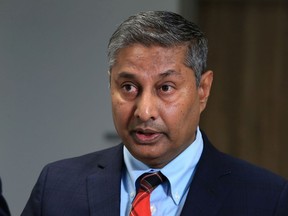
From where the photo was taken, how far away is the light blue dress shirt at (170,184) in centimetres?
200

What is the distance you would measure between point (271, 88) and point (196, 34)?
2218 millimetres

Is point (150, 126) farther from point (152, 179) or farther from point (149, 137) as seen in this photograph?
point (152, 179)

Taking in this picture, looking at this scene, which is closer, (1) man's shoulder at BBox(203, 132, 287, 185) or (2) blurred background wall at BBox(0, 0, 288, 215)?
(1) man's shoulder at BBox(203, 132, 287, 185)

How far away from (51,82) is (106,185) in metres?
1.96

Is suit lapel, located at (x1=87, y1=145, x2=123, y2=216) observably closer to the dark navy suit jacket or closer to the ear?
the dark navy suit jacket

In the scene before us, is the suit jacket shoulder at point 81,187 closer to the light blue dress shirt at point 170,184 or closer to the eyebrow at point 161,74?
the light blue dress shirt at point 170,184

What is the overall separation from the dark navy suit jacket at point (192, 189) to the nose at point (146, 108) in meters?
0.22

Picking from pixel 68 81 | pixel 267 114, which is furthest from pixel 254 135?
pixel 68 81

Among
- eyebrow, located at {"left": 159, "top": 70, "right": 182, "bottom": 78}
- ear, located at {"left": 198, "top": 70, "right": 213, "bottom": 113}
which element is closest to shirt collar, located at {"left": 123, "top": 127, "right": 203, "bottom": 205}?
ear, located at {"left": 198, "top": 70, "right": 213, "bottom": 113}

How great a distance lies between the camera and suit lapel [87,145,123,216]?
202 centimetres


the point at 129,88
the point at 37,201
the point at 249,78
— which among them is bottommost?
the point at 249,78

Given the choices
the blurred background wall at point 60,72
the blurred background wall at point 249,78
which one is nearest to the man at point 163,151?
the blurred background wall at point 60,72

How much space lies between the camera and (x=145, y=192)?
6.59ft

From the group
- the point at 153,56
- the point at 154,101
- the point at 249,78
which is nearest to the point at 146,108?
the point at 154,101
